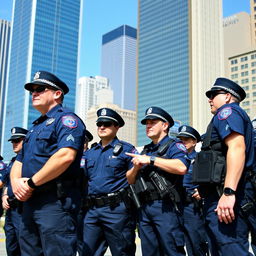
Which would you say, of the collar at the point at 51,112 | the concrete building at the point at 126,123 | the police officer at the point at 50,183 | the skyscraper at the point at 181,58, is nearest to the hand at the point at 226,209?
the police officer at the point at 50,183

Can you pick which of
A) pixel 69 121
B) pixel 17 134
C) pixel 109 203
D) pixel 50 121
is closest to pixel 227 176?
pixel 69 121

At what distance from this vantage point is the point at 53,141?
332cm

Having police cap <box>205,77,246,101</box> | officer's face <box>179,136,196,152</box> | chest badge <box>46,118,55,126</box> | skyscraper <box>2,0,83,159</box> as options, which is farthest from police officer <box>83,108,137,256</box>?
skyscraper <box>2,0,83,159</box>

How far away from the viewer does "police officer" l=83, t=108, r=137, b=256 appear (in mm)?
4359

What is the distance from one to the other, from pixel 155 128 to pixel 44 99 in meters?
1.61

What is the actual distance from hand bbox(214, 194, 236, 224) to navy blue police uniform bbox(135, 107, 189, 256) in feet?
3.53

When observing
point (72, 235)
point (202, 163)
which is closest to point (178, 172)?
point (202, 163)

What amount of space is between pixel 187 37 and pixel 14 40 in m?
63.8

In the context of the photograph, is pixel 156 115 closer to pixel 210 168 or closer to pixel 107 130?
pixel 107 130

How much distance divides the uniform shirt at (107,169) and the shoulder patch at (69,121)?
4.68 ft

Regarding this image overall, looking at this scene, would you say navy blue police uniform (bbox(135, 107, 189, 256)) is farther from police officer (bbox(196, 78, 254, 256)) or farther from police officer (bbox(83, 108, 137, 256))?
police officer (bbox(196, 78, 254, 256))

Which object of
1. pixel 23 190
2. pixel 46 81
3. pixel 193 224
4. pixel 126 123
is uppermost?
pixel 126 123

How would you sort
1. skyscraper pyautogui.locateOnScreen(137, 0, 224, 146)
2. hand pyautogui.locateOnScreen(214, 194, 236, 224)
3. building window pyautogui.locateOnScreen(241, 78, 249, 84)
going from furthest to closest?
1. skyscraper pyautogui.locateOnScreen(137, 0, 224, 146)
2. building window pyautogui.locateOnScreen(241, 78, 249, 84)
3. hand pyautogui.locateOnScreen(214, 194, 236, 224)

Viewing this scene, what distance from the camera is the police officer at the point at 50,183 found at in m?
3.07
